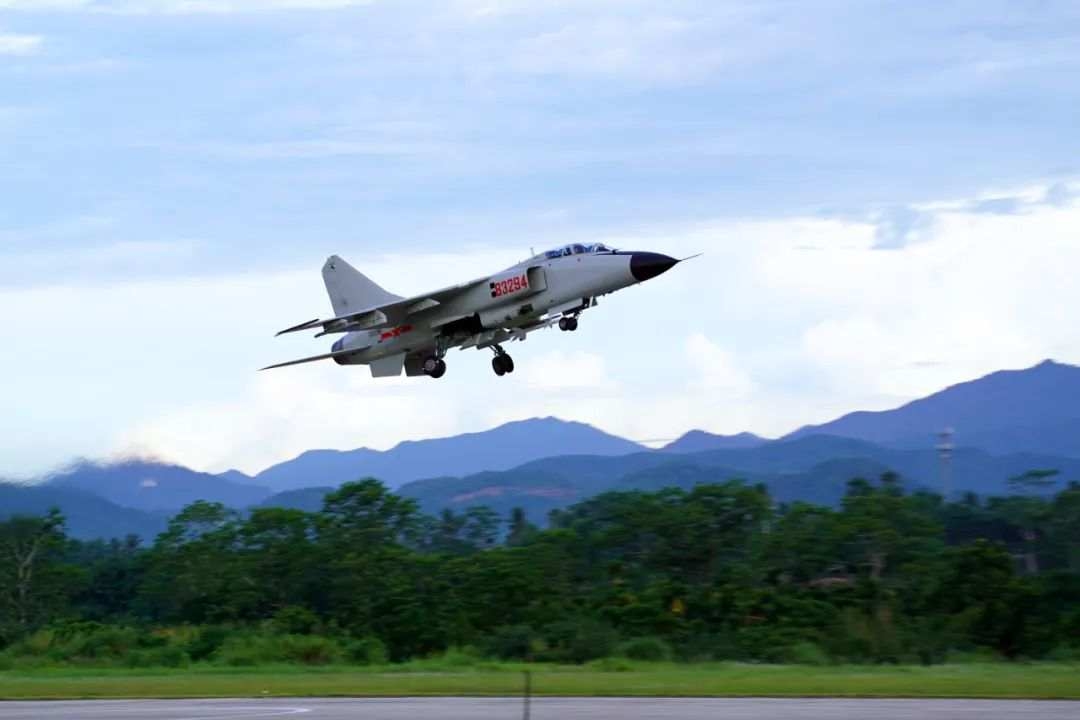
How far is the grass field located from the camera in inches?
1433

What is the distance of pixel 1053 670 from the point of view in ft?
141

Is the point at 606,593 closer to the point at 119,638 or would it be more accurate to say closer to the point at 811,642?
the point at 811,642

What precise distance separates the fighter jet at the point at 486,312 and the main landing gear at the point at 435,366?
3cm

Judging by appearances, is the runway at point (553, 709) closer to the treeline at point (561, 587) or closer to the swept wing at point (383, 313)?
the swept wing at point (383, 313)

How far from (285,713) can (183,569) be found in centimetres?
4677

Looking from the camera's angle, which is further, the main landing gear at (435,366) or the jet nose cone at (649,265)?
the main landing gear at (435,366)

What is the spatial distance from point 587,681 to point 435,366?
36.4 ft

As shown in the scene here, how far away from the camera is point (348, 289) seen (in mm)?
50500

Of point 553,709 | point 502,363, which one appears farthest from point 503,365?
point 553,709

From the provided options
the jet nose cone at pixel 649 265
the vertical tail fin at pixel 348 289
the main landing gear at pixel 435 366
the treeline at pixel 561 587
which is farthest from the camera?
the treeline at pixel 561 587

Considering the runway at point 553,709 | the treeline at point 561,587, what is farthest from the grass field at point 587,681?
the treeline at point 561,587

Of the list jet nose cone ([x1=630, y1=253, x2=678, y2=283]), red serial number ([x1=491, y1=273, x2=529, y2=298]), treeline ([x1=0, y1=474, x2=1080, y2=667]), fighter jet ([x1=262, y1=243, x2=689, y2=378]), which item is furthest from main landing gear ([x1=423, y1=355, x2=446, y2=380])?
treeline ([x1=0, y1=474, x2=1080, y2=667])

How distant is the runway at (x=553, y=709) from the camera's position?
98.4 feet

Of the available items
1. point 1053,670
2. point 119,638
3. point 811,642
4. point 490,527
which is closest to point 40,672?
point 119,638
